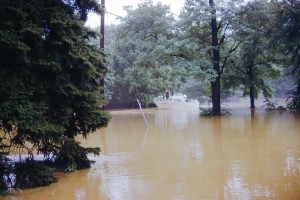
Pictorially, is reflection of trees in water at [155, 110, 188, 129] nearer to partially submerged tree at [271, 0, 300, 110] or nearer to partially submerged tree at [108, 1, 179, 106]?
partially submerged tree at [108, 1, 179, 106]

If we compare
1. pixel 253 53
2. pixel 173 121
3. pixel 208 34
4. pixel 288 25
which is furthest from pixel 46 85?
pixel 253 53

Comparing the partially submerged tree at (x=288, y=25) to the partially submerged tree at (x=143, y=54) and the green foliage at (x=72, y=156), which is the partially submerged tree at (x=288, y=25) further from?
the green foliage at (x=72, y=156)

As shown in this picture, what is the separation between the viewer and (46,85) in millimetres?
6910

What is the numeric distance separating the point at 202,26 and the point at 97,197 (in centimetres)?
2017

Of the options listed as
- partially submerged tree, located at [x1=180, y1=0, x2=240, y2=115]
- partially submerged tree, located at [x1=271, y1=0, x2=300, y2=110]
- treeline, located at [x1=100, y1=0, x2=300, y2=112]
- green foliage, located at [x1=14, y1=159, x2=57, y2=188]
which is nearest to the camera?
green foliage, located at [x1=14, y1=159, x2=57, y2=188]

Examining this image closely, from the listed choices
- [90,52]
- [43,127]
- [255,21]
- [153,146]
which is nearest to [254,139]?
[153,146]

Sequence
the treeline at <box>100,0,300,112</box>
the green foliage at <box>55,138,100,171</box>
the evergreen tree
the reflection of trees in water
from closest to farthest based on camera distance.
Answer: the evergreen tree, the green foliage at <box>55,138,100,171</box>, the reflection of trees in water, the treeline at <box>100,0,300,112</box>

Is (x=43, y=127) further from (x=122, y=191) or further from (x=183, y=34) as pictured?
(x=183, y=34)

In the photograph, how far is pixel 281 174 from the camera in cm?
677

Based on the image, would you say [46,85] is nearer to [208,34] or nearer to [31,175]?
[31,175]

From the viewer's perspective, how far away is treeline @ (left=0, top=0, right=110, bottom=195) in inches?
244

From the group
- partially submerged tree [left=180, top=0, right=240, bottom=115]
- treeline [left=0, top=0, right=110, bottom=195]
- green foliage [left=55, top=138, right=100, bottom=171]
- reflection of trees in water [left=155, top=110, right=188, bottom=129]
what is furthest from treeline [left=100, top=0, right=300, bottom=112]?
green foliage [left=55, top=138, right=100, bottom=171]

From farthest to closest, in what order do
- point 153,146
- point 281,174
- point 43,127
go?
point 153,146, point 281,174, point 43,127

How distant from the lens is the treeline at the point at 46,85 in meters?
6.19
